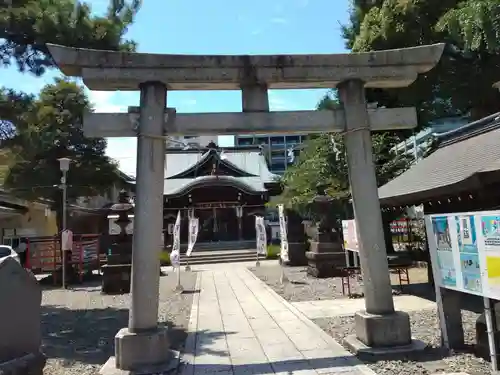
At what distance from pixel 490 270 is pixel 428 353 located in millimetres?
1681

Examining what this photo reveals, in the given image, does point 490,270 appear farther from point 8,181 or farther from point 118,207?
point 8,181

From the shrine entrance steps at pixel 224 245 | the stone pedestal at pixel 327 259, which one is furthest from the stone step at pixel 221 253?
the stone pedestal at pixel 327 259

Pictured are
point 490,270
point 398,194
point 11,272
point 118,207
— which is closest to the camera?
point 11,272

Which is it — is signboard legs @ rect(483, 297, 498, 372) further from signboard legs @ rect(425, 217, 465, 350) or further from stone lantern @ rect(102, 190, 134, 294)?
stone lantern @ rect(102, 190, 134, 294)

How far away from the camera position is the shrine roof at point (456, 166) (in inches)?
279

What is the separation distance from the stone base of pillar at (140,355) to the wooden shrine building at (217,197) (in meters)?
21.8

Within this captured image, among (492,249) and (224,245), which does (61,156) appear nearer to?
(224,245)

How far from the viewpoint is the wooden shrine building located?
2859 cm

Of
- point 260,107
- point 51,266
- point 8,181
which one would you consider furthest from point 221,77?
point 8,181

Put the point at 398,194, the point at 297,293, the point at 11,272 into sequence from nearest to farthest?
the point at 11,272
the point at 398,194
the point at 297,293

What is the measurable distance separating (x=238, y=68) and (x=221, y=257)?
→ 19.8m

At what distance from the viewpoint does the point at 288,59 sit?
6.23 meters

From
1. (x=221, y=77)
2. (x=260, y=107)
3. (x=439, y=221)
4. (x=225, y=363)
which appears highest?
(x=221, y=77)

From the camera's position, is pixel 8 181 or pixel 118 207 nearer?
pixel 118 207
